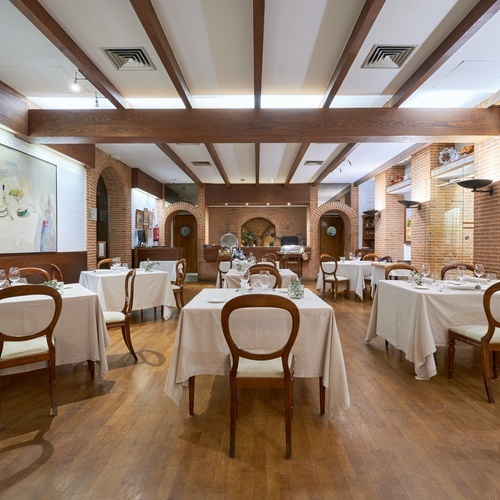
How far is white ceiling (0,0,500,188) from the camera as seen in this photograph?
3.19 meters

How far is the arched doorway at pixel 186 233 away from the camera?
14.4m

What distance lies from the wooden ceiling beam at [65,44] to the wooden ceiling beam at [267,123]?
1.59 ft

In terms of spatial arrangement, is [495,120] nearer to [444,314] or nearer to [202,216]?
[444,314]

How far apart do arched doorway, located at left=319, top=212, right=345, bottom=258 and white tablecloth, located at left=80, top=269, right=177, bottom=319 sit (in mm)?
10362

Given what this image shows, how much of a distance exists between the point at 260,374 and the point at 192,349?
596 mm

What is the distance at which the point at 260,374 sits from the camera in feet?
6.78

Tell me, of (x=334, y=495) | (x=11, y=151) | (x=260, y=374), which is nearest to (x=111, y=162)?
(x=11, y=151)

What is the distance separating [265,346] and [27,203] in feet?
15.8

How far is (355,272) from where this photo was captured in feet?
24.8

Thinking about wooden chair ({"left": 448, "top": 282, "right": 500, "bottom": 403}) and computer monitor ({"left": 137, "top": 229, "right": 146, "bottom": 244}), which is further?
computer monitor ({"left": 137, "top": 229, "right": 146, "bottom": 244})

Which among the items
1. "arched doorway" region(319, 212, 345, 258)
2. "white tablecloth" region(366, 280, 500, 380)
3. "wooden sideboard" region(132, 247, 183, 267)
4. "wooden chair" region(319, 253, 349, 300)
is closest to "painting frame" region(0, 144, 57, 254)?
"wooden sideboard" region(132, 247, 183, 267)

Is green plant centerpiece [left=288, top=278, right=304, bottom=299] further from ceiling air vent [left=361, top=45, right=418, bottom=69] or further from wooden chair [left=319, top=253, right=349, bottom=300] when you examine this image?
→ wooden chair [left=319, top=253, right=349, bottom=300]

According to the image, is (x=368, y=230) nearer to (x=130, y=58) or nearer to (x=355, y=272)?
(x=355, y=272)

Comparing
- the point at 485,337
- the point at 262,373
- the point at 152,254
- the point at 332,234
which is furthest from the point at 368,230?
the point at 262,373
